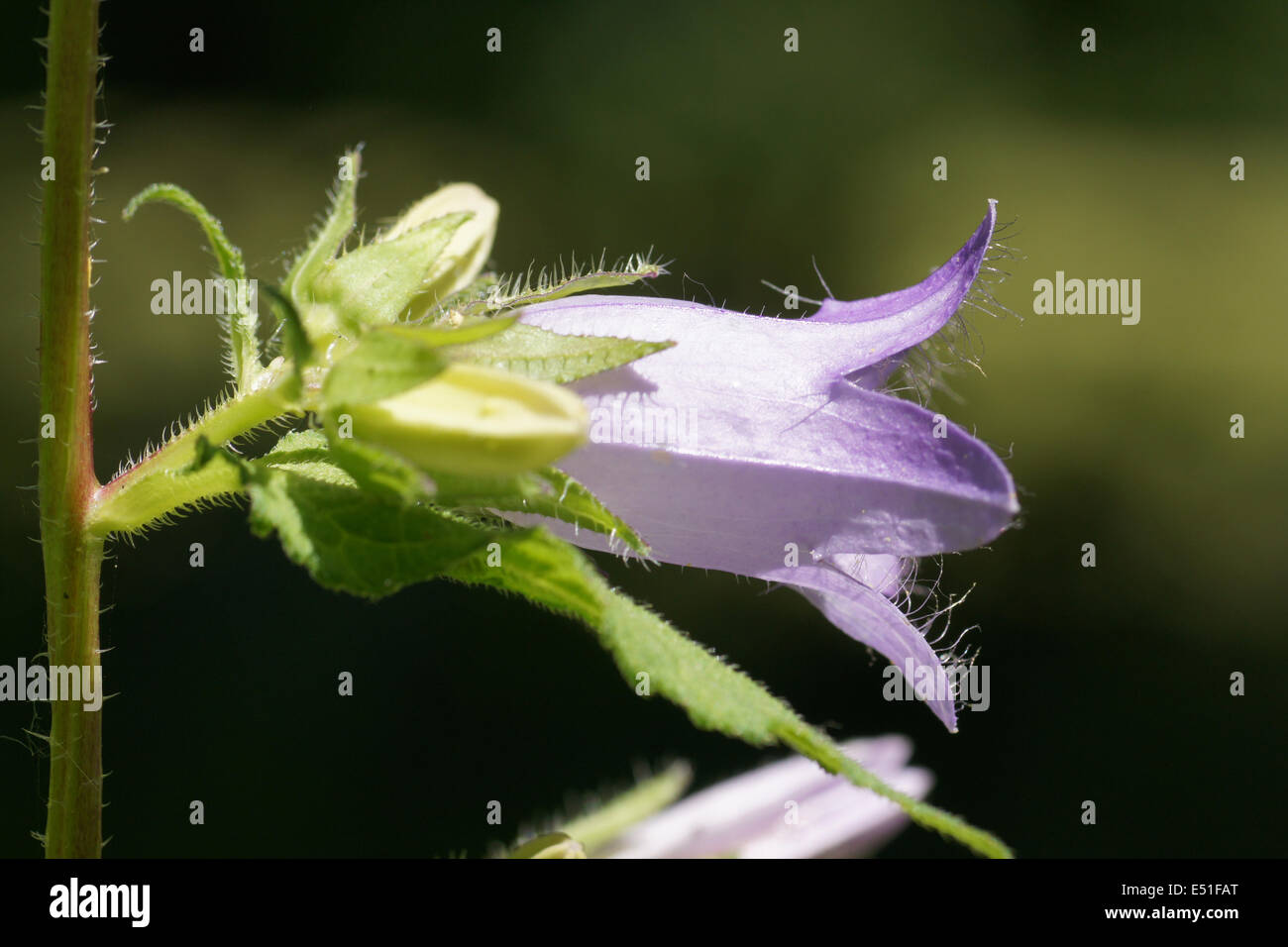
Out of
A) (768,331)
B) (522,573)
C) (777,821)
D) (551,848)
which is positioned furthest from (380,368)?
(777,821)

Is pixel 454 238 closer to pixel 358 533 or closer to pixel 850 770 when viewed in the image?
pixel 358 533

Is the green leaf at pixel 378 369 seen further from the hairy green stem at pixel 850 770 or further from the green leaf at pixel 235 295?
the hairy green stem at pixel 850 770

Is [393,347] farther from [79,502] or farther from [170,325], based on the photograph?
[170,325]

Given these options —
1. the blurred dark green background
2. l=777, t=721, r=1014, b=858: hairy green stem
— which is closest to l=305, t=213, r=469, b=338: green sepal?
l=777, t=721, r=1014, b=858: hairy green stem

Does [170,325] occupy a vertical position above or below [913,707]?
above

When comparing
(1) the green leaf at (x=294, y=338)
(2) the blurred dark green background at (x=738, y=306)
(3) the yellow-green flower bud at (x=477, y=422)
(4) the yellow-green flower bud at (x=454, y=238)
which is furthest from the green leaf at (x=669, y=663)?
(2) the blurred dark green background at (x=738, y=306)
